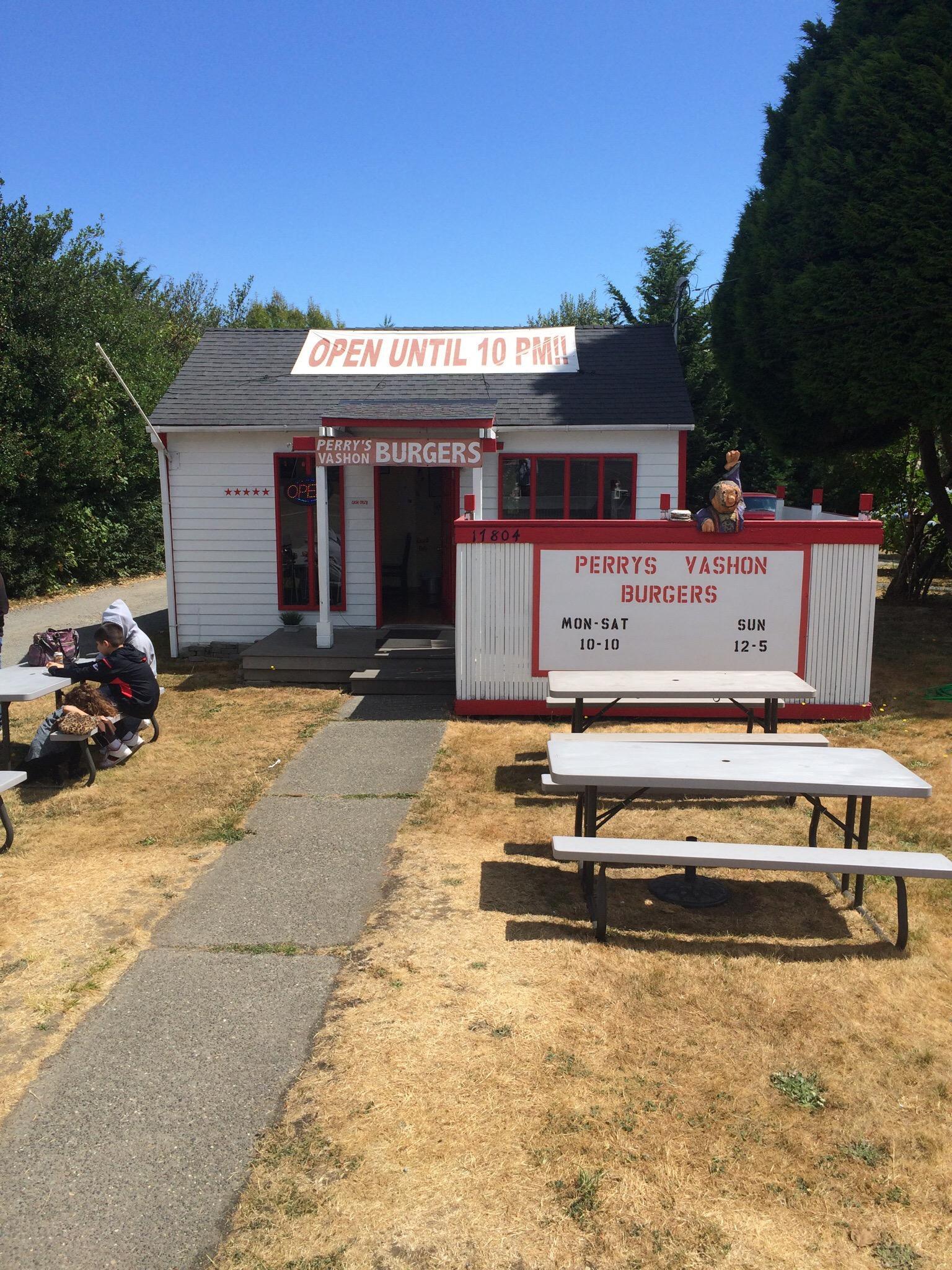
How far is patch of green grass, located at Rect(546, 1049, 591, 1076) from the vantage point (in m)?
3.97

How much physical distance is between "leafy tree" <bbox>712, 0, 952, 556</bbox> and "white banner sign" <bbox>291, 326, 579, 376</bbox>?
3271 mm

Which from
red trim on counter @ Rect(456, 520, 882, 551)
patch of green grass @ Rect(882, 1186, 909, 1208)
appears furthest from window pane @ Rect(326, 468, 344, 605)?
patch of green grass @ Rect(882, 1186, 909, 1208)

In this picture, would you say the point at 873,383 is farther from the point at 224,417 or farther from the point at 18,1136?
the point at 18,1136

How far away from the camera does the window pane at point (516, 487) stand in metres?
13.2

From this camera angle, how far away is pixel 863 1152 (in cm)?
351

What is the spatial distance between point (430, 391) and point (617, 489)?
3152 mm

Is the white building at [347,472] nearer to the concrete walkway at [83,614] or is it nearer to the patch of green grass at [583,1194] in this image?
the concrete walkway at [83,614]

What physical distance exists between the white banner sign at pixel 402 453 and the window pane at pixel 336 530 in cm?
178

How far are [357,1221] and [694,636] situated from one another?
6.91 m

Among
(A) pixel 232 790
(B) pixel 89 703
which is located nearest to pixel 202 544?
(B) pixel 89 703

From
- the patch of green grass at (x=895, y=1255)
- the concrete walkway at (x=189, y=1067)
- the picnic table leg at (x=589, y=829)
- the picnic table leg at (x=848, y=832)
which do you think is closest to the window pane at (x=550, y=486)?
the concrete walkway at (x=189, y=1067)

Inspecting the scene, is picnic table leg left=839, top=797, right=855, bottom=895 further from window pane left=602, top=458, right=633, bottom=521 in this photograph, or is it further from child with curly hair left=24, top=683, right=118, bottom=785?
window pane left=602, top=458, right=633, bottom=521

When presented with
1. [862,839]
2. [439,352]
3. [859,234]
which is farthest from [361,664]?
[859,234]

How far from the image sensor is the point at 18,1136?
12.0 feet
